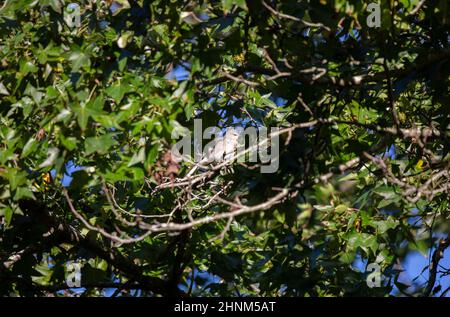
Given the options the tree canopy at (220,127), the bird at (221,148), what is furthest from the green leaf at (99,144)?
the bird at (221,148)

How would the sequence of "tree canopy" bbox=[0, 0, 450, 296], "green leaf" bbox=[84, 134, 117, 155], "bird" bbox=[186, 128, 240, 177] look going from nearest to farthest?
1. "green leaf" bbox=[84, 134, 117, 155]
2. "tree canopy" bbox=[0, 0, 450, 296]
3. "bird" bbox=[186, 128, 240, 177]

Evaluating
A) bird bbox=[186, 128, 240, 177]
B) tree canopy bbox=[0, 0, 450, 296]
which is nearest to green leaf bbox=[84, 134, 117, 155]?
tree canopy bbox=[0, 0, 450, 296]

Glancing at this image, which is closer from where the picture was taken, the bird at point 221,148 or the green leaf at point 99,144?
the green leaf at point 99,144

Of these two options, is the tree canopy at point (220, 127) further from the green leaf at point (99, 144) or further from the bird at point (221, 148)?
the bird at point (221, 148)

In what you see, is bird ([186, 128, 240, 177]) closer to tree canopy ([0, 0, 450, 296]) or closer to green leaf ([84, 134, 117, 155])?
tree canopy ([0, 0, 450, 296])

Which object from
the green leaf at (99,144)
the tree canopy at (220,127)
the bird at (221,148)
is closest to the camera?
the green leaf at (99,144)

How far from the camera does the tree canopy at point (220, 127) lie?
310 cm

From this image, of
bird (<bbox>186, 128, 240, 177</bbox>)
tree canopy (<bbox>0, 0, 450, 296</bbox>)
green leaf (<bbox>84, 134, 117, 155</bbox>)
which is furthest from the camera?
bird (<bbox>186, 128, 240, 177</bbox>)

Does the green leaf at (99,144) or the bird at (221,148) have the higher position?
the bird at (221,148)

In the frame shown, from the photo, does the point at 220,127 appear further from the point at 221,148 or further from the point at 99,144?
the point at 99,144

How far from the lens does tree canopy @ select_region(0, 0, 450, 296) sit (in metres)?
3.10

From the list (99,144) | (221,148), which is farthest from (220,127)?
(99,144)

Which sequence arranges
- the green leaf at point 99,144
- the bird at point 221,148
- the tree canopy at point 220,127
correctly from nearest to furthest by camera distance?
the green leaf at point 99,144 < the tree canopy at point 220,127 < the bird at point 221,148

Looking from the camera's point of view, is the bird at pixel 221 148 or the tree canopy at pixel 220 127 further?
the bird at pixel 221 148
